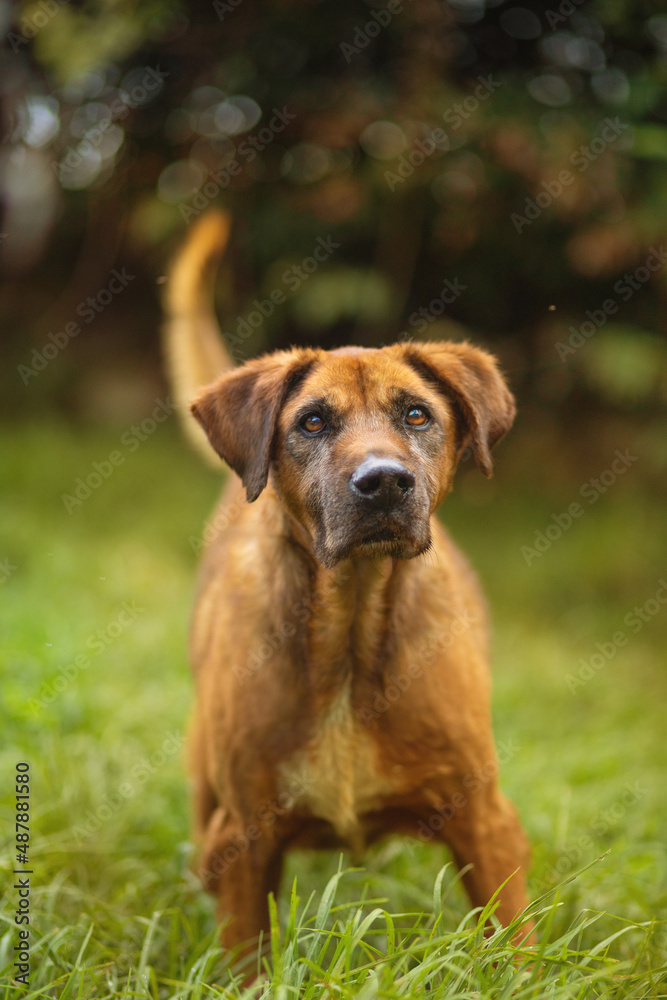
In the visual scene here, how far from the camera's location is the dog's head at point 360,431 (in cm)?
244

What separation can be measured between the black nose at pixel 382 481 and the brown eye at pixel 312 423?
333 mm

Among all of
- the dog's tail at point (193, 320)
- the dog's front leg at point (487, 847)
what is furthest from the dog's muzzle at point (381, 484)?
the dog's tail at point (193, 320)

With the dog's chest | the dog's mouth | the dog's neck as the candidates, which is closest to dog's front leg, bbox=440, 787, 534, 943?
the dog's chest

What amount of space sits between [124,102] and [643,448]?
560cm

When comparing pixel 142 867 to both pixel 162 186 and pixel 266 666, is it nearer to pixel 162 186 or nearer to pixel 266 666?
pixel 266 666

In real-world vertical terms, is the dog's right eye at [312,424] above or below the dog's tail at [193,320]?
above

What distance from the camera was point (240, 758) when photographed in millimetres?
2664

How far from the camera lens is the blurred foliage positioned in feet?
21.2

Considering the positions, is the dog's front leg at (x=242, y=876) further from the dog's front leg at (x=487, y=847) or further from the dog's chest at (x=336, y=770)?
the dog's front leg at (x=487, y=847)

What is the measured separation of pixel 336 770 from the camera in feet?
8.57

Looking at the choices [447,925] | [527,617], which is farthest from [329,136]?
[447,925]

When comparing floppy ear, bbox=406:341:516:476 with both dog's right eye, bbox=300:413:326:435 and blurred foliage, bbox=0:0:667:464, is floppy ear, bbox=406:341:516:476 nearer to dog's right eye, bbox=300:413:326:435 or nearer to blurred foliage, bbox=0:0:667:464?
dog's right eye, bbox=300:413:326:435

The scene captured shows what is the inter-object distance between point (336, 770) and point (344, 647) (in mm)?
373

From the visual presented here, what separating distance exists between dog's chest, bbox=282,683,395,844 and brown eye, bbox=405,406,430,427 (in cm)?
90
